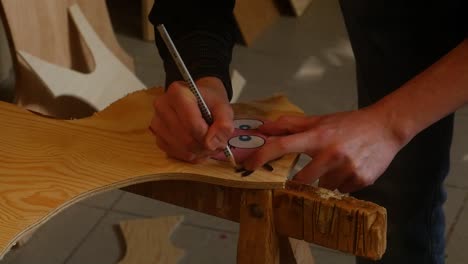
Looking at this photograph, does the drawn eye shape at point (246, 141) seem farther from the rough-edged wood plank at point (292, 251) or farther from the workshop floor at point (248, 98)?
the workshop floor at point (248, 98)

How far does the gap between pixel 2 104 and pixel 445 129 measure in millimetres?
661

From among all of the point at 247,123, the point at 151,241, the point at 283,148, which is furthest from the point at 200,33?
the point at 151,241

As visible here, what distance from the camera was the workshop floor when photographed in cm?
176

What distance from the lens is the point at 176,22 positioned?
43.0 inches

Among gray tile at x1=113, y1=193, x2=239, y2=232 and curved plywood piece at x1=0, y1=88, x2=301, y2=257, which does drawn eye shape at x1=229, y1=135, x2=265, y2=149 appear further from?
gray tile at x1=113, y1=193, x2=239, y2=232

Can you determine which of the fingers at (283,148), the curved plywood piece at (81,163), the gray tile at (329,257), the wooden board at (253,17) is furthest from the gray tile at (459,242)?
the wooden board at (253,17)

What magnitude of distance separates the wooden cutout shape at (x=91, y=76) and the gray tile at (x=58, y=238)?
27 cm

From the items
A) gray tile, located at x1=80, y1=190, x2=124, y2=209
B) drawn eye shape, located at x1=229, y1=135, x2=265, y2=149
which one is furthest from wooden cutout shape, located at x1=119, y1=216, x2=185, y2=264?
drawn eye shape, located at x1=229, y1=135, x2=265, y2=149

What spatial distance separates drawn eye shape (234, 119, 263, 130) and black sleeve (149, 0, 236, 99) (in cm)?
6

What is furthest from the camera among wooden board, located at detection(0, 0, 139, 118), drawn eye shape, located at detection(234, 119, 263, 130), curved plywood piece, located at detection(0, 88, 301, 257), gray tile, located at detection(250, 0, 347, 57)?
gray tile, located at detection(250, 0, 347, 57)

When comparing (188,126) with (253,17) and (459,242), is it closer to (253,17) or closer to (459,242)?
(459,242)

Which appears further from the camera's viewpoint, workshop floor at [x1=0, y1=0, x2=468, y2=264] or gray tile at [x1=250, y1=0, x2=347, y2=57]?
gray tile at [x1=250, y1=0, x2=347, y2=57]

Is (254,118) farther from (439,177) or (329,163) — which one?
(439,177)

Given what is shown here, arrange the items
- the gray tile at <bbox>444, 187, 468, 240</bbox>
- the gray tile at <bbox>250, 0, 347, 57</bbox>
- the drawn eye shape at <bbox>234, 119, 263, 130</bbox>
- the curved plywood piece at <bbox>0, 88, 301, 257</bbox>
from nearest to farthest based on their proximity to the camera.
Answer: the curved plywood piece at <bbox>0, 88, 301, 257</bbox>
the drawn eye shape at <bbox>234, 119, 263, 130</bbox>
the gray tile at <bbox>444, 187, 468, 240</bbox>
the gray tile at <bbox>250, 0, 347, 57</bbox>
